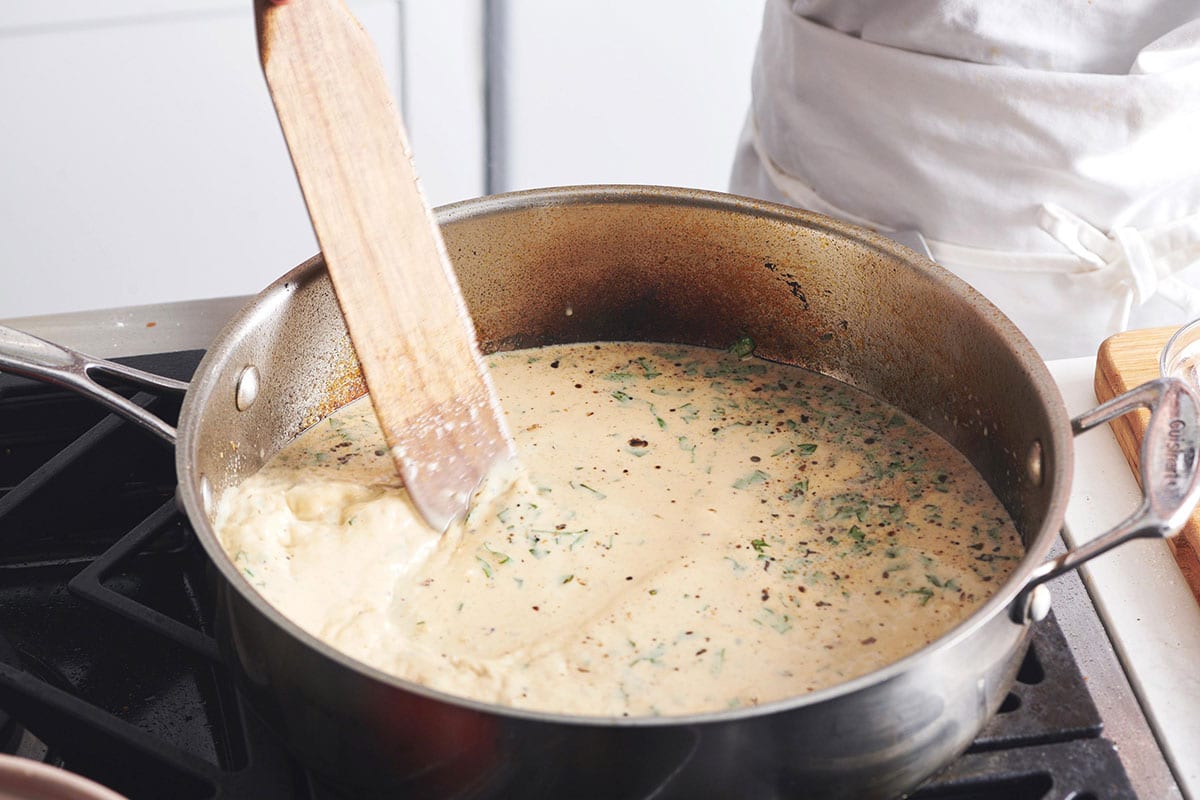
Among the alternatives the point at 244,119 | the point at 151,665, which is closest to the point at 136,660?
the point at 151,665

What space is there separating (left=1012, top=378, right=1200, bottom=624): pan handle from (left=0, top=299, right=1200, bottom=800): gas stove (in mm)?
128

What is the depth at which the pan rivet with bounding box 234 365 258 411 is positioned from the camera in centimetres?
93

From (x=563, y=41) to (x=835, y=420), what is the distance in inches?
66.5

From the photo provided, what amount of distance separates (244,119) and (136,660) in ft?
5.88

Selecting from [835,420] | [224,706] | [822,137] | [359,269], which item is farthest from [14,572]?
[822,137]

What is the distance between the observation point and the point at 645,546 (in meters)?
0.92

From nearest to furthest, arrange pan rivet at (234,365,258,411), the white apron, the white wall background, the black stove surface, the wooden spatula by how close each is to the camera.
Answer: the black stove surface
the wooden spatula
pan rivet at (234,365,258,411)
the white apron
the white wall background

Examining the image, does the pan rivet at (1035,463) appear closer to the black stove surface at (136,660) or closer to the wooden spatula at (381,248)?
the black stove surface at (136,660)

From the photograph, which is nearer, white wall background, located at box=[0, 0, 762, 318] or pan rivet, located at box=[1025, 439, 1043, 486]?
pan rivet, located at box=[1025, 439, 1043, 486]

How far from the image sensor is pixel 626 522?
0.95m

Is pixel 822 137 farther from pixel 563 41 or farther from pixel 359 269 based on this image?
pixel 563 41

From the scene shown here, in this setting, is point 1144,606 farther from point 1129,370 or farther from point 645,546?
point 645,546

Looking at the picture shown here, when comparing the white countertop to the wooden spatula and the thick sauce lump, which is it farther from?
the wooden spatula

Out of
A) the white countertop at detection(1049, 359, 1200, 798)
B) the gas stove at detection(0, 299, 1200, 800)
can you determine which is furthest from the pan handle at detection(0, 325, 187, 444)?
the white countertop at detection(1049, 359, 1200, 798)
